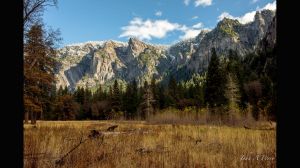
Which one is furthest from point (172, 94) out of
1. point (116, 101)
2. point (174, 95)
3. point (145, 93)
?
point (116, 101)

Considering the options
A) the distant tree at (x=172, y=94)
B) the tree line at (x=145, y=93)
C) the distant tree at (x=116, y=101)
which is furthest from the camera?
the distant tree at (x=172, y=94)

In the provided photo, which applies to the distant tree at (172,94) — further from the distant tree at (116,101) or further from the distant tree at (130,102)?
the distant tree at (116,101)

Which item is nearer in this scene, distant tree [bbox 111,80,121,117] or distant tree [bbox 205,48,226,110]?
distant tree [bbox 205,48,226,110]

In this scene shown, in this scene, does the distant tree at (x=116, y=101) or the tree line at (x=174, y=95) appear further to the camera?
the distant tree at (x=116, y=101)

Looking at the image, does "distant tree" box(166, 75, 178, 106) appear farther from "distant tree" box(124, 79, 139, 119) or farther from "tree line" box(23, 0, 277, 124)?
"distant tree" box(124, 79, 139, 119)

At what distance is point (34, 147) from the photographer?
581 centimetres

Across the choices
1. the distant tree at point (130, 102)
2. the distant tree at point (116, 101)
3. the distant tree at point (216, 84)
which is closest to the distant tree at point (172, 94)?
the distant tree at point (130, 102)

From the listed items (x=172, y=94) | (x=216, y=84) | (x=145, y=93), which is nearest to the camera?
(x=216, y=84)

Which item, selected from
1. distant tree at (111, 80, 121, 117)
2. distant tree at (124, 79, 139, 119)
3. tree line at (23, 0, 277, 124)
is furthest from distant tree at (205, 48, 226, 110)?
distant tree at (124, 79, 139, 119)

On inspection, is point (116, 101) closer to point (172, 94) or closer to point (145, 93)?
point (145, 93)

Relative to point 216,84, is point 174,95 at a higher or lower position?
lower

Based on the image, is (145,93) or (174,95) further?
(174,95)

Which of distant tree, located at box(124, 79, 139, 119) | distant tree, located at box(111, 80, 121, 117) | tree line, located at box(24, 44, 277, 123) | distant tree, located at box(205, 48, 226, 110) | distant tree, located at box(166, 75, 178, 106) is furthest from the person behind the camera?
Result: distant tree, located at box(166, 75, 178, 106)
